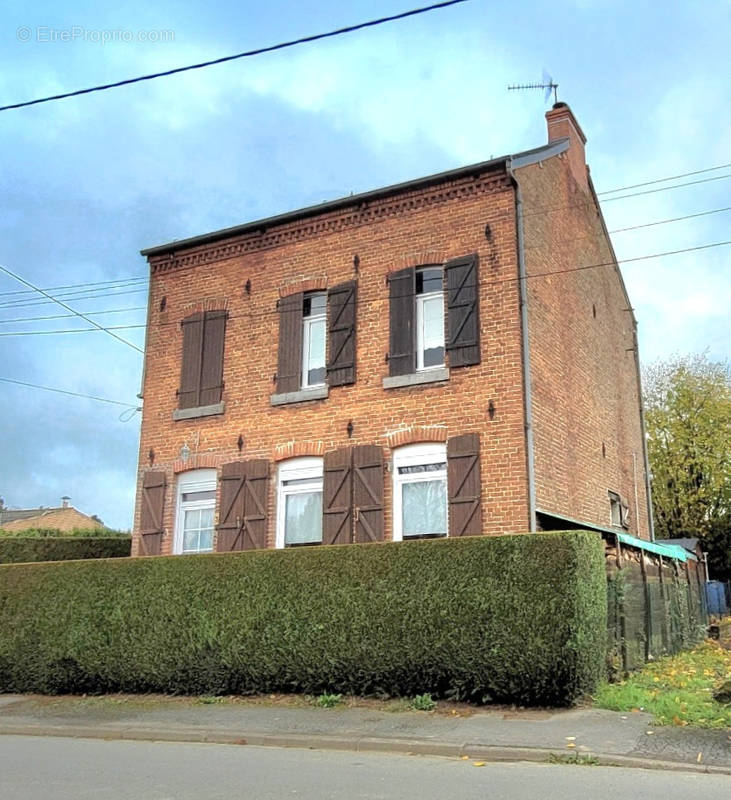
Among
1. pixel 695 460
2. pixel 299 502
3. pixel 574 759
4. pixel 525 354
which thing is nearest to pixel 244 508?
pixel 299 502

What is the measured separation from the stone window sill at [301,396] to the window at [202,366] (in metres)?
1.26

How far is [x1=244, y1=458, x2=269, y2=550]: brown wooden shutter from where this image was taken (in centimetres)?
1482

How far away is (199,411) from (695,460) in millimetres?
24221

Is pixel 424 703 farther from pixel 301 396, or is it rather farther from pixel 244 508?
pixel 301 396

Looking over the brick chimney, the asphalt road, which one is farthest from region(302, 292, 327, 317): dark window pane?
the asphalt road

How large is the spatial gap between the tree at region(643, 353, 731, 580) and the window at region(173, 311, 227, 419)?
76.4 ft

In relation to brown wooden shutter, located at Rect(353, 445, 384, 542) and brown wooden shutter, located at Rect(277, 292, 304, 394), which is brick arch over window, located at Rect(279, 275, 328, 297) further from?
brown wooden shutter, located at Rect(353, 445, 384, 542)

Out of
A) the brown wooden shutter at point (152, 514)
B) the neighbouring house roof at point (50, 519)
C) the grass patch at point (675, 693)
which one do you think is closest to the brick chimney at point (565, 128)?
the grass patch at point (675, 693)

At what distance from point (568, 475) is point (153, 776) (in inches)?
362

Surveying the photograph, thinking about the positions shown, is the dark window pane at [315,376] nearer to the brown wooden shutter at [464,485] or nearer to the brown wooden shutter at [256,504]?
the brown wooden shutter at [256,504]

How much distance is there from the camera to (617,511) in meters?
17.7

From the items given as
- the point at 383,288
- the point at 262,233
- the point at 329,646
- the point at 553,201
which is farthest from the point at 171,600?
the point at 553,201

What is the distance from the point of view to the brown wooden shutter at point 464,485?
12891 millimetres

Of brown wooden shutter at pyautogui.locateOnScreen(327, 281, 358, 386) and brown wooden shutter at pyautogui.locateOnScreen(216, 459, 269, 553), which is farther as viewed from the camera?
brown wooden shutter at pyautogui.locateOnScreen(216, 459, 269, 553)
